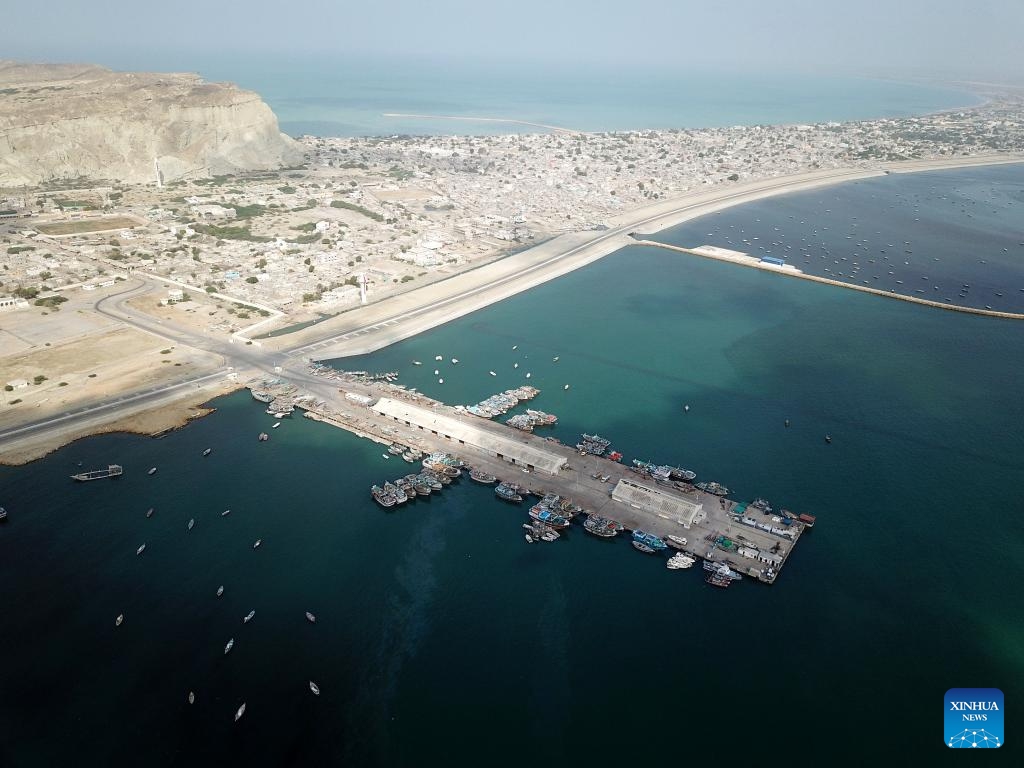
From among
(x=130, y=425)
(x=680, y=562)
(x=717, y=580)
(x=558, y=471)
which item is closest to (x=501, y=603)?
(x=680, y=562)

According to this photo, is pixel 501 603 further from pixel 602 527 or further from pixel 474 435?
pixel 474 435

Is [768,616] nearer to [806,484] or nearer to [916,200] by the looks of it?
[806,484]

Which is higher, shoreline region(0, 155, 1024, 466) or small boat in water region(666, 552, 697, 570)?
shoreline region(0, 155, 1024, 466)

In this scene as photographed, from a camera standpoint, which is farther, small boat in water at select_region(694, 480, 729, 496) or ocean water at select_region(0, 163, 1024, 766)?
small boat in water at select_region(694, 480, 729, 496)

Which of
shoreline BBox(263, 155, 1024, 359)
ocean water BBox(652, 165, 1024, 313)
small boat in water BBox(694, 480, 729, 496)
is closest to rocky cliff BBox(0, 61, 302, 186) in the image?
shoreline BBox(263, 155, 1024, 359)

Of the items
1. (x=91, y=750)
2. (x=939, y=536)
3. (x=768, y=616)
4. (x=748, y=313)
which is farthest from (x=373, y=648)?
(x=748, y=313)

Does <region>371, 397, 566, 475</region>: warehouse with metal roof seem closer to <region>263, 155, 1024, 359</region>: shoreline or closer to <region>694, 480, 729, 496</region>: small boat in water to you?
<region>694, 480, 729, 496</region>: small boat in water
